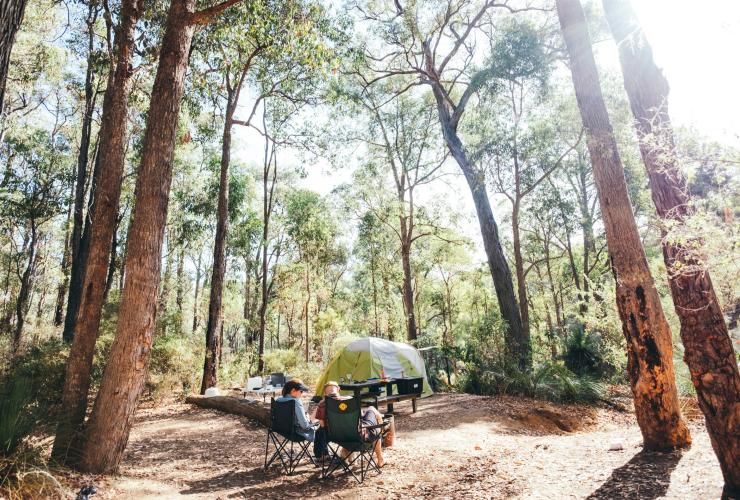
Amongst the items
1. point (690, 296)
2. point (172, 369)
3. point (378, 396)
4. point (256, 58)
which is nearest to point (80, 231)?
point (172, 369)

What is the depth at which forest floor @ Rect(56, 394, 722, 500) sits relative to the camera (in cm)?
387

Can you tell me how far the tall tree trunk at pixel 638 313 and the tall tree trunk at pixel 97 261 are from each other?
5932 millimetres

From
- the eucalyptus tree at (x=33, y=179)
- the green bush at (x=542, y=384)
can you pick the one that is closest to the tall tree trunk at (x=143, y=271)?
the green bush at (x=542, y=384)

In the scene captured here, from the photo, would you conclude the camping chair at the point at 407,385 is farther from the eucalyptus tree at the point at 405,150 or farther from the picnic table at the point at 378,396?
the eucalyptus tree at the point at 405,150

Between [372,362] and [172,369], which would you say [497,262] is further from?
[172,369]

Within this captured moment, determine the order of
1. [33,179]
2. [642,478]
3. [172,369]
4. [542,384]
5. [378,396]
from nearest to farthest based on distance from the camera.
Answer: [642,478] → [378,396] → [542,384] → [172,369] → [33,179]

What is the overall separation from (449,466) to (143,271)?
4.18 meters

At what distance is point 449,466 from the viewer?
505 centimetres

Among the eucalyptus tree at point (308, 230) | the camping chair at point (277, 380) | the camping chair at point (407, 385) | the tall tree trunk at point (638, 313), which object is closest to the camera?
the tall tree trunk at point (638, 313)

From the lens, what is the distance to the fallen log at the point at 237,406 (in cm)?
793

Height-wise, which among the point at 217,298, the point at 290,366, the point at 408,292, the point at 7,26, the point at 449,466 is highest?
the point at 408,292

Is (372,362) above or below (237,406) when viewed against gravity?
above

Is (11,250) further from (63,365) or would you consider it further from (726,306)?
(726,306)

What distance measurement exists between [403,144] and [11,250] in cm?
2175
